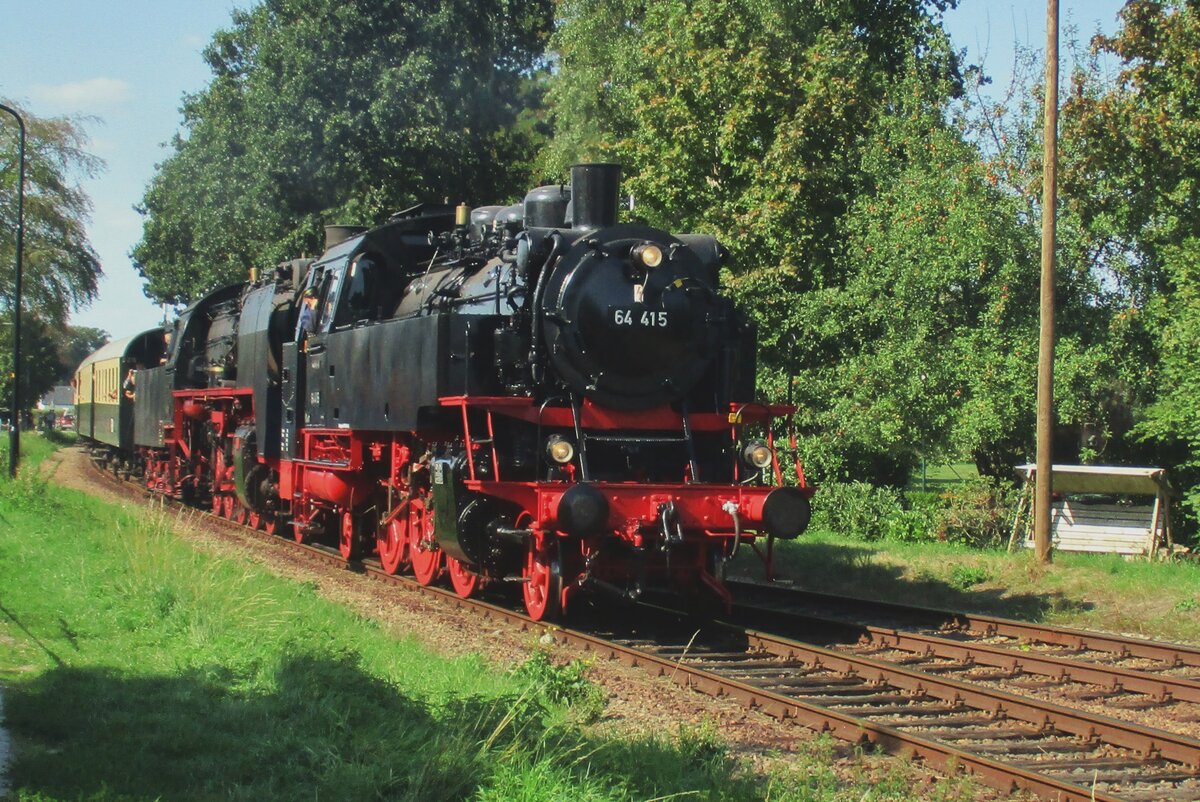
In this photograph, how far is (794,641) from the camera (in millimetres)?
9648

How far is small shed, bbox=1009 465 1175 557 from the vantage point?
15.9 m

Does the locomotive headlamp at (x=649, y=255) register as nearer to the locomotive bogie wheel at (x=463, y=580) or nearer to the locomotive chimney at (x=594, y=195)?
the locomotive chimney at (x=594, y=195)

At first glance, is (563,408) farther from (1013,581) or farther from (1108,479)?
(1108,479)

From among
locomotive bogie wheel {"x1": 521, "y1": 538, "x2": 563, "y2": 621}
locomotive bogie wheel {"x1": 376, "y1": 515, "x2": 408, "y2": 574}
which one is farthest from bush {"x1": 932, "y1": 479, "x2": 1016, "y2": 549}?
locomotive bogie wheel {"x1": 521, "y1": 538, "x2": 563, "y2": 621}

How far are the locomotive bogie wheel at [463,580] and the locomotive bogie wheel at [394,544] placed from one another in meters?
1.33

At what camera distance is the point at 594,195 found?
10898mm

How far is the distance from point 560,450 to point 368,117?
64.5ft

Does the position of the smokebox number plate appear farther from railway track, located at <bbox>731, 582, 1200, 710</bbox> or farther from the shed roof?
the shed roof

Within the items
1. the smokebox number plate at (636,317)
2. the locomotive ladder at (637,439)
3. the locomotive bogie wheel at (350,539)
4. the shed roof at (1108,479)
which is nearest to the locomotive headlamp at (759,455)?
the locomotive ladder at (637,439)

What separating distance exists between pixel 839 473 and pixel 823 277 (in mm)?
3694

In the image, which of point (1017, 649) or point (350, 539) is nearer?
point (1017, 649)

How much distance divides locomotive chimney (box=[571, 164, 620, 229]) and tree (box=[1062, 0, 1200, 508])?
28.8 ft

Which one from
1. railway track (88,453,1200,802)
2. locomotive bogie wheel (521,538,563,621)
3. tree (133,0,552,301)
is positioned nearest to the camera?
railway track (88,453,1200,802)

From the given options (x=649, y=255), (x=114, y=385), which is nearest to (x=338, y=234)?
(x=649, y=255)
